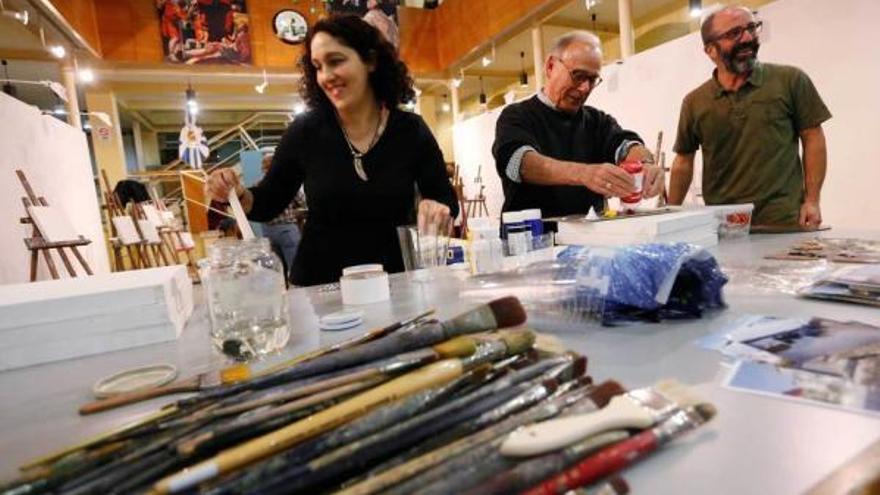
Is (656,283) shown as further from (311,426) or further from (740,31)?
(740,31)

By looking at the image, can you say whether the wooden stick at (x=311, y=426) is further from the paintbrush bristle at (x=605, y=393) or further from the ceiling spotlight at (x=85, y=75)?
the ceiling spotlight at (x=85, y=75)

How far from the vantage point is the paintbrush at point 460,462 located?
0.31m

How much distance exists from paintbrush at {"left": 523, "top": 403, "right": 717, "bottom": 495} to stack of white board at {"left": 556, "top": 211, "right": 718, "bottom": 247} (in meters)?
0.70

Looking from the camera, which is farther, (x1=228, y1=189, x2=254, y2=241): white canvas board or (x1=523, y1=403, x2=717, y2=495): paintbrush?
(x1=228, y1=189, x2=254, y2=241): white canvas board

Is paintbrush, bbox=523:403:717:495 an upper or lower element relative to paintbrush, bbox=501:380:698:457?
lower

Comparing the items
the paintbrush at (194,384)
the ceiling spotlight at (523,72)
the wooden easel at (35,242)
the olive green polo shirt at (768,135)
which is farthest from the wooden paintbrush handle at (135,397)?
the ceiling spotlight at (523,72)

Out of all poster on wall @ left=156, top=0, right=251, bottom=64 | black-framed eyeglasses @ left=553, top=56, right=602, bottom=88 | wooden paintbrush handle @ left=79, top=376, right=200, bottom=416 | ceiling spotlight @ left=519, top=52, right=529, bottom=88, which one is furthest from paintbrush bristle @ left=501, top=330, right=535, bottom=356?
ceiling spotlight @ left=519, top=52, right=529, bottom=88

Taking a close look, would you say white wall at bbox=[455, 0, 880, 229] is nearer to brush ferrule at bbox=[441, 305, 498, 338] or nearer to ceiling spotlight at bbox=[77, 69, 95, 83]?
brush ferrule at bbox=[441, 305, 498, 338]

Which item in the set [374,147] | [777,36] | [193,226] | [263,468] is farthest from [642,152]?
[193,226]

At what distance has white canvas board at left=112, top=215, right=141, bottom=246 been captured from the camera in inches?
202

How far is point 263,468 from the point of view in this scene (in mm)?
322

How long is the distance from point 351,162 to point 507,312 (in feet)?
3.47

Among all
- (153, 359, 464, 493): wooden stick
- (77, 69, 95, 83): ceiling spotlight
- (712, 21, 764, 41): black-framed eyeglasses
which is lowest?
(153, 359, 464, 493): wooden stick

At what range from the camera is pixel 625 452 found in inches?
13.8
